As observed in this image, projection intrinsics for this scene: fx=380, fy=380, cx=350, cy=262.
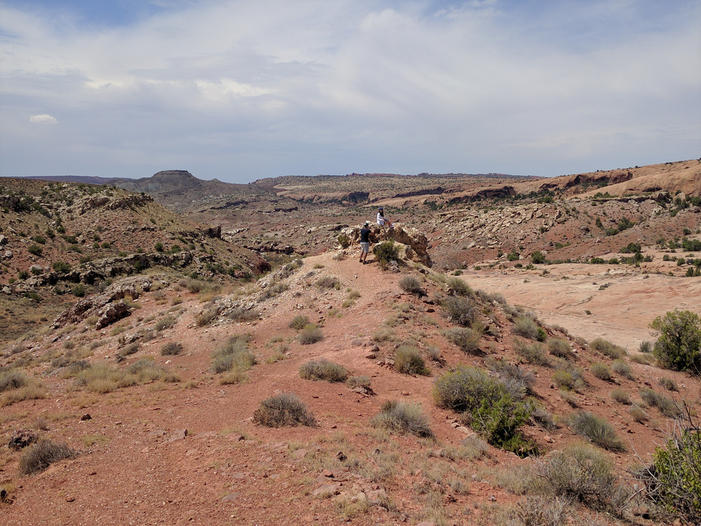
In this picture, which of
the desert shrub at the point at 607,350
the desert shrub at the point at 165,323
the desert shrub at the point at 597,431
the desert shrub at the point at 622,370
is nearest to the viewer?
the desert shrub at the point at 597,431

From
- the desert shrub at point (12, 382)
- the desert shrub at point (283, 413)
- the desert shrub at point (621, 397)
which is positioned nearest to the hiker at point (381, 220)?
the desert shrub at point (621, 397)

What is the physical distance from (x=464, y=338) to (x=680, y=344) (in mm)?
9017

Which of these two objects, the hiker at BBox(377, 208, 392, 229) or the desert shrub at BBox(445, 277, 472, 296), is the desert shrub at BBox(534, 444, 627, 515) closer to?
the desert shrub at BBox(445, 277, 472, 296)

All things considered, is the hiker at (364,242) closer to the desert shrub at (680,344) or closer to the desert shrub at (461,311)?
the desert shrub at (461,311)

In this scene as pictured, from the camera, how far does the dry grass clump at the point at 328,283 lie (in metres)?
15.4

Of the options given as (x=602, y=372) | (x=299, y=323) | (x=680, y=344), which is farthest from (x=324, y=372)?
(x=680, y=344)

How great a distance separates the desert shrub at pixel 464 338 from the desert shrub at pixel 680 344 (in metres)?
8.12

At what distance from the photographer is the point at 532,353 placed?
1180 centimetres

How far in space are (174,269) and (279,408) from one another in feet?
91.7

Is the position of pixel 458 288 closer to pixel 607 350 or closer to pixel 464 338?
pixel 464 338

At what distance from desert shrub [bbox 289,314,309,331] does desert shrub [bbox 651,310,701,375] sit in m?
13.3

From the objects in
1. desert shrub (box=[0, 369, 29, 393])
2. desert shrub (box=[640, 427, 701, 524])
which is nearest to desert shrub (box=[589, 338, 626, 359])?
desert shrub (box=[640, 427, 701, 524])

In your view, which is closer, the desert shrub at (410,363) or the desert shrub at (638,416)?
the desert shrub at (638,416)

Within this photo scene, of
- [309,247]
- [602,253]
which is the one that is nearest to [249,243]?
[309,247]
